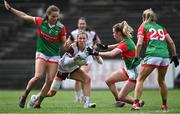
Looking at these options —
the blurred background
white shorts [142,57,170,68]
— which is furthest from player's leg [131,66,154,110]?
the blurred background

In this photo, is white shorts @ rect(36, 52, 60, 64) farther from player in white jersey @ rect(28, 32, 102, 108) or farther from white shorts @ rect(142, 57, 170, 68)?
white shorts @ rect(142, 57, 170, 68)

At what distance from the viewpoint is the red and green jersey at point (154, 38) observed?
15.3 meters

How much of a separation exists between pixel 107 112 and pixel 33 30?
2432 cm

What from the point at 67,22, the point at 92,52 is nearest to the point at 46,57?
the point at 92,52

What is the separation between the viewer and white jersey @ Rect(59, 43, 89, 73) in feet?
52.2

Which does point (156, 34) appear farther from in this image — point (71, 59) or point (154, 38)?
point (71, 59)

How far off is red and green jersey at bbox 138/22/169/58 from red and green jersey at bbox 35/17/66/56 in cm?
198

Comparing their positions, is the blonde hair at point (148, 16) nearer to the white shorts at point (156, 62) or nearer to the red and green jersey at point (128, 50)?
the white shorts at point (156, 62)

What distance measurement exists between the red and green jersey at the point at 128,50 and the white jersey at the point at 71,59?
2.82 ft

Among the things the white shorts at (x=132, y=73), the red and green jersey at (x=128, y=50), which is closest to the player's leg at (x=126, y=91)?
the white shorts at (x=132, y=73)

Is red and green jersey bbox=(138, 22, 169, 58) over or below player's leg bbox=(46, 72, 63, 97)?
over

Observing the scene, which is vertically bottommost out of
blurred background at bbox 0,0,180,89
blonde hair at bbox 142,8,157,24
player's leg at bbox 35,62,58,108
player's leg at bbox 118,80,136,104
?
player's leg at bbox 118,80,136,104

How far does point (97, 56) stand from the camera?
52.0 feet

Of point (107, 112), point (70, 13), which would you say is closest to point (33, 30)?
point (70, 13)
